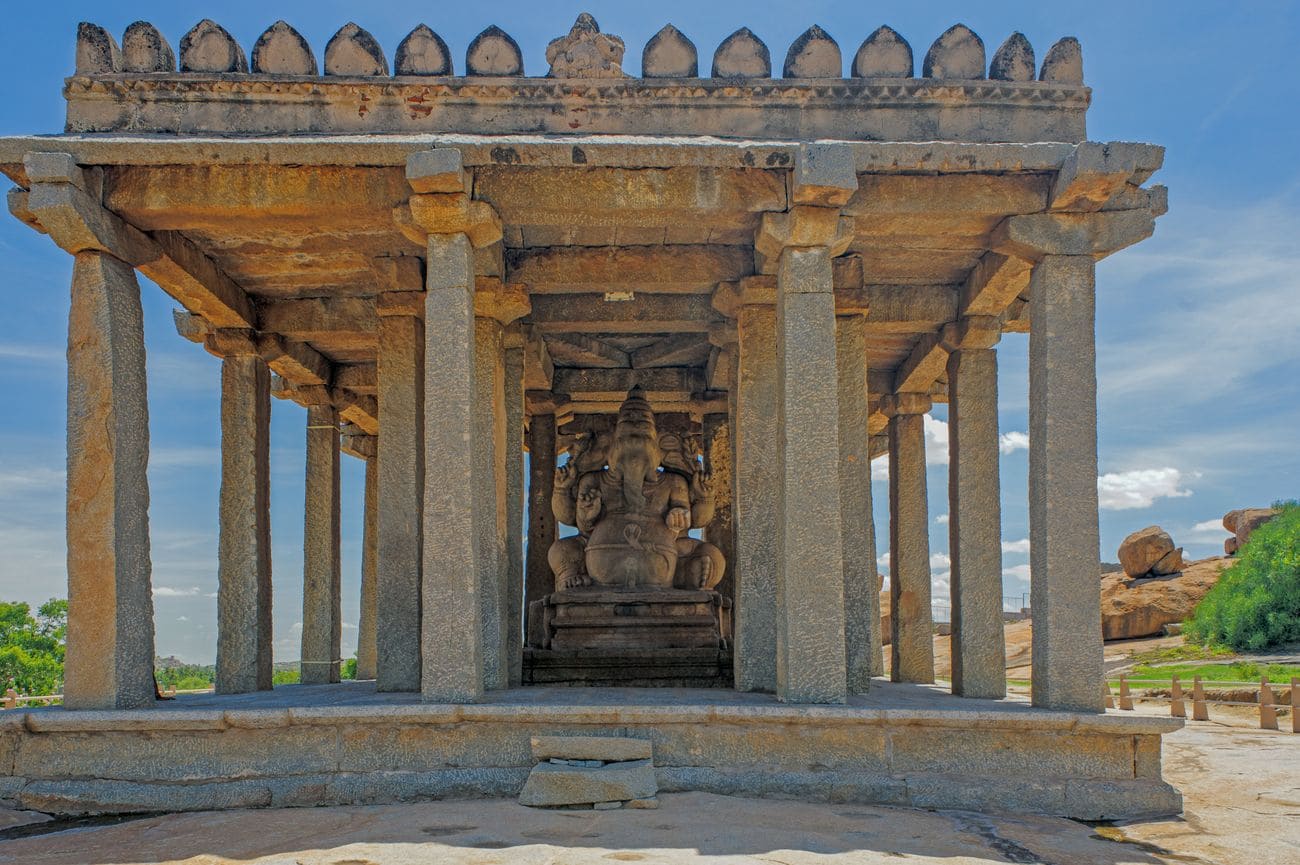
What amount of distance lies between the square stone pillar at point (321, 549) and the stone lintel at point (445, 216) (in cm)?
821

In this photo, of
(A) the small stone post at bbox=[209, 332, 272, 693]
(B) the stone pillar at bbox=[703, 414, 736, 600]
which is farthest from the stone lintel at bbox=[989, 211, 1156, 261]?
(A) the small stone post at bbox=[209, 332, 272, 693]

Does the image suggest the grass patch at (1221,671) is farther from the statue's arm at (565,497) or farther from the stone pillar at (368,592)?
the stone pillar at (368,592)

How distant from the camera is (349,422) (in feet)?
71.7

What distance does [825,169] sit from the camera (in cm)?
1076

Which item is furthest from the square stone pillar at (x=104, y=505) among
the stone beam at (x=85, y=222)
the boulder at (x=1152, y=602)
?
the boulder at (x=1152, y=602)

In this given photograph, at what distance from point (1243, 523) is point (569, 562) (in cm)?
3320

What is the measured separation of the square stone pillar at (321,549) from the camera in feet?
60.3

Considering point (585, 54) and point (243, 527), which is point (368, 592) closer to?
point (243, 527)

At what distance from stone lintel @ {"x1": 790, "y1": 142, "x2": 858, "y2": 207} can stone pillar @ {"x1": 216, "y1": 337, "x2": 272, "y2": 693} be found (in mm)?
8062

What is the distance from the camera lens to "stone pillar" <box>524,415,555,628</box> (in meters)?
19.0

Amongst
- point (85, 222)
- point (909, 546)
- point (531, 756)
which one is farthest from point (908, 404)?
point (85, 222)

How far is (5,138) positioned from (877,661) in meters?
16.0

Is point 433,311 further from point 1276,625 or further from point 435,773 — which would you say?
point 1276,625

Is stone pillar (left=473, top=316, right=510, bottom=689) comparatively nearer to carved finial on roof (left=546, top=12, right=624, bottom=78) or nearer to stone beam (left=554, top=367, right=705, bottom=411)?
carved finial on roof (left=546, top=12, right=624, bottom=78)
